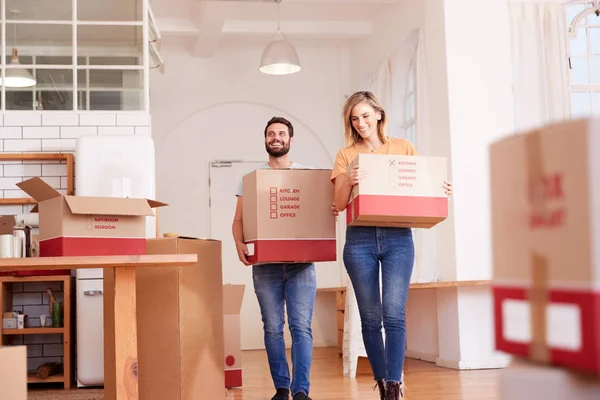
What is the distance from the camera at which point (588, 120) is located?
0.97 metres

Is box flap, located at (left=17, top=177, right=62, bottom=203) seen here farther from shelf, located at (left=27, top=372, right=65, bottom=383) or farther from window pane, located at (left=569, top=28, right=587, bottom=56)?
window pane, located at (left=569, top=28, right=587, bottom=56)

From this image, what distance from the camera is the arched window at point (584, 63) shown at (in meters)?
5.91

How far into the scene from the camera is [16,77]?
548 centimetres

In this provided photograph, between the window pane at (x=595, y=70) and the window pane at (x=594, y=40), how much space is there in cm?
7

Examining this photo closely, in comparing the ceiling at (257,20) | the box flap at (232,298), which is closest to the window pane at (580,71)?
the ceiling at (257,20)

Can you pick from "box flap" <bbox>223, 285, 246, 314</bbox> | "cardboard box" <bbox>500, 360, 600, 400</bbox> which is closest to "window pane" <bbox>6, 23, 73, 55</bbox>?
"box flap" <bbox>223, 285, 246, 314</bbox>

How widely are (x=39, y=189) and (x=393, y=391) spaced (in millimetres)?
1508

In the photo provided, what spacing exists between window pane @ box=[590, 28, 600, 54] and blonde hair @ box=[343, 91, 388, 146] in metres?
3.60

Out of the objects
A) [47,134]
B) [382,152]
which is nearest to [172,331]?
[382,152]

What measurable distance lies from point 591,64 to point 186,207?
4.11 m

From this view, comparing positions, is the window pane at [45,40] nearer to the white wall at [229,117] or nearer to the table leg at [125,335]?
the white wall at [229,117]

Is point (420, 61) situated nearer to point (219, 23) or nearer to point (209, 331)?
point (219, 23)

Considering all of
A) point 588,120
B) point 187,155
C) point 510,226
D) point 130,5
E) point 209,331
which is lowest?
point 209,331

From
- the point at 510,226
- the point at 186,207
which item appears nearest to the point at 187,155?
the point at 186,207
